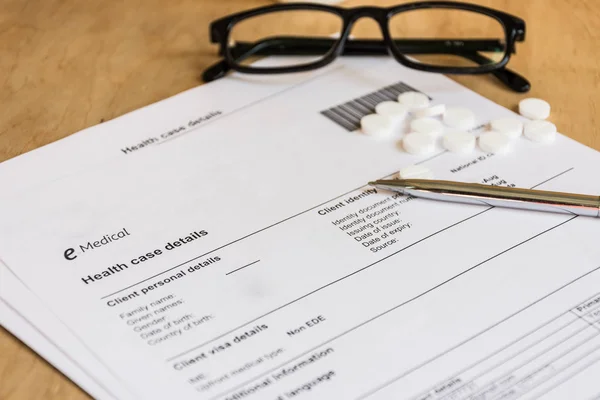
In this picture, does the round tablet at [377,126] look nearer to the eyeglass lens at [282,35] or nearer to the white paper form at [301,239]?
the white paper form at [301,239]

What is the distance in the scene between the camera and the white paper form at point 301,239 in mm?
466

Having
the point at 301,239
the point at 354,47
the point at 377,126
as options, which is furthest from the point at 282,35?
the point at 301,239

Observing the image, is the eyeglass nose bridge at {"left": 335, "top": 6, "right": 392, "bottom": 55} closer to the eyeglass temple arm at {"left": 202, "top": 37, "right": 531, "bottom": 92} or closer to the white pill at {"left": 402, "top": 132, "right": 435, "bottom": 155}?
the eyeglass temple arm at {"left": 202, "top": 37, "right": 531, "bottom": 92}

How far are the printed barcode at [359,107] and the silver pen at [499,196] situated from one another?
106mm

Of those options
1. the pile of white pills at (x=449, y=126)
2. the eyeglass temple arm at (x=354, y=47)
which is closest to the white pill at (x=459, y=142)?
the pile of white pills at (x=449, y=126)

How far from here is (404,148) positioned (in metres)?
0.64

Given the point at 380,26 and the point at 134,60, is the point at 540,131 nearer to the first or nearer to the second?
the point at 380,26

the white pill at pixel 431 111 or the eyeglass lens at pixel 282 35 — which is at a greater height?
the eyeglass lens at pixel 282 35

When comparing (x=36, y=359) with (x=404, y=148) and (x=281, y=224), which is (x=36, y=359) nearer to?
(x=281, y=224)

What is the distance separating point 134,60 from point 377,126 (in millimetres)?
271

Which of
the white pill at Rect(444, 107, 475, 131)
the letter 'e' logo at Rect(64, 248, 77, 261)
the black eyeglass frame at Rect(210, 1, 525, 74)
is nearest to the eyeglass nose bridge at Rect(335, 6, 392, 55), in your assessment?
the black eyeglass frame at Rect(210, 1, 525, 74)

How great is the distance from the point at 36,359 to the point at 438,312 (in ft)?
0.83

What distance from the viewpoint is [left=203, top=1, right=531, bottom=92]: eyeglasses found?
2.35 ft

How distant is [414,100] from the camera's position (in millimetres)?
684
